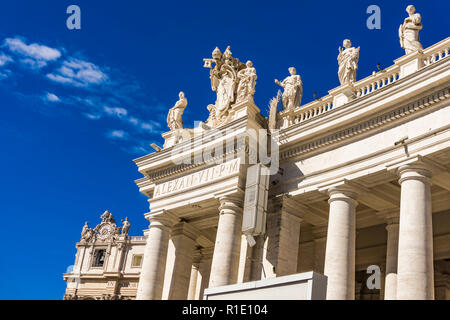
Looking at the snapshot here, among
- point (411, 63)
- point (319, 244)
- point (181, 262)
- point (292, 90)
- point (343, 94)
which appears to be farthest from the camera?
point (181, 262)

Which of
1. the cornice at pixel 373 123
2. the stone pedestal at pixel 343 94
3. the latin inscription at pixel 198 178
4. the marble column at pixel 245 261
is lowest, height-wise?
the marble column at pixel 245 261

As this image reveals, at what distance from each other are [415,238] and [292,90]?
1059 centimetres

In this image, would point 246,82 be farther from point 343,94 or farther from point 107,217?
point 107,217

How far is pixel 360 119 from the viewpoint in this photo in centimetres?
2275

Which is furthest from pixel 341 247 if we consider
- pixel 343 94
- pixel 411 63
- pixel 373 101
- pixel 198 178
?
pixel 198 178

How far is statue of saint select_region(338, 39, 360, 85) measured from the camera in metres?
25.1

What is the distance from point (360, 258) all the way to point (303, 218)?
4092 millimetres

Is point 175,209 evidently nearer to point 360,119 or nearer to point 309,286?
point 360,119

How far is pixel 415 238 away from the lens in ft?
63.3

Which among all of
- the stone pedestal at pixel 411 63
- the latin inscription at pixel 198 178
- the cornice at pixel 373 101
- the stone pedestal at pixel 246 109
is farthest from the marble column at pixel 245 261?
the stone pedestal at pixel 411 63

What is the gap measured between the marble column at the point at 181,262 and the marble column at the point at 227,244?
15.3 feet

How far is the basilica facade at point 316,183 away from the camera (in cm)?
2045

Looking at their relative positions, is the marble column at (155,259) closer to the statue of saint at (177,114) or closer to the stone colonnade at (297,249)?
the stone colonnade at (297,249)

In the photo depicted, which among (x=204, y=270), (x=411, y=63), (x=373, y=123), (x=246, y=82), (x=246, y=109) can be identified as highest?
(x=246, y=82)
